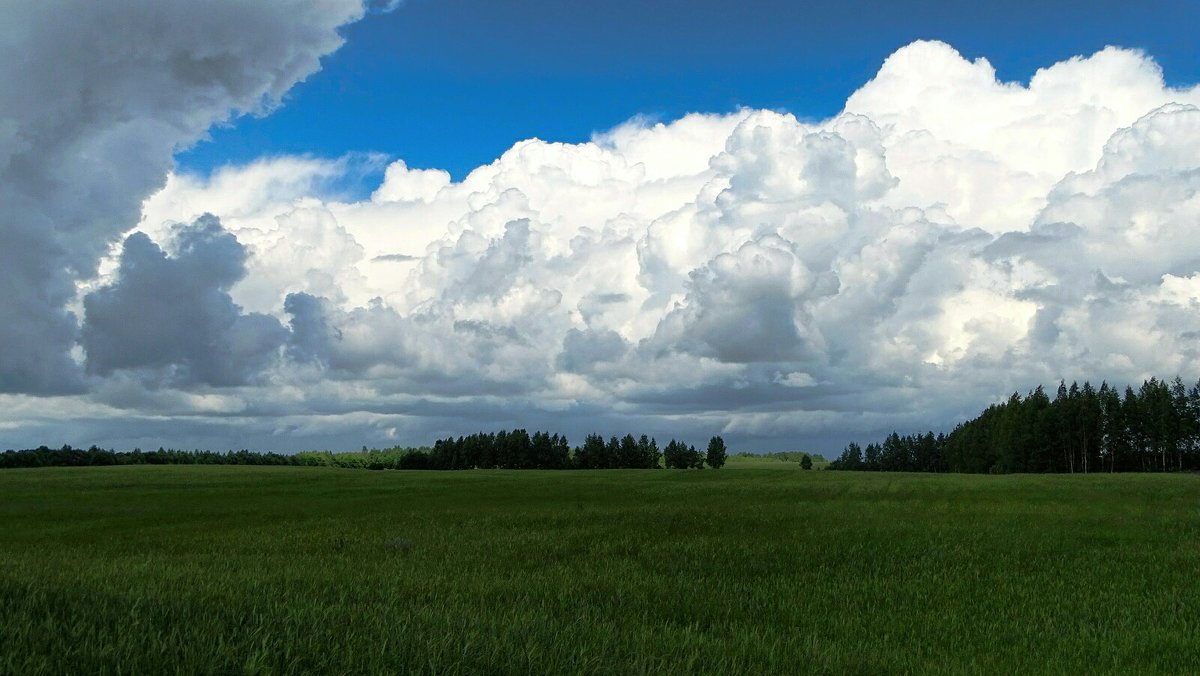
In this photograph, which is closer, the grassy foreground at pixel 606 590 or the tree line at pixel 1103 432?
the grassy foreground at pixel 606 590

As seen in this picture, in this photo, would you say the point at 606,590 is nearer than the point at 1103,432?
Yes

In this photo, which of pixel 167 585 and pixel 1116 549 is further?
pixel 1116 549

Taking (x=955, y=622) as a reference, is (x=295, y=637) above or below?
above

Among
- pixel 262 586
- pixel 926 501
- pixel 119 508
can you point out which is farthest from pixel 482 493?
pixel 262 586

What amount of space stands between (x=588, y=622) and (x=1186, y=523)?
1442 inches

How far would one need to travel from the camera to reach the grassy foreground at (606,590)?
855 centimetres

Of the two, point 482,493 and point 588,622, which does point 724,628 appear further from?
point 482,493

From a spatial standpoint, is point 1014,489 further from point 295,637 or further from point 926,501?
point 295,637

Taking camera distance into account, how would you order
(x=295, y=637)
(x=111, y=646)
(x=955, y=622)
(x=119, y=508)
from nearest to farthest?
(x=111, y=646) < (x=295, y=637) < (x=955, y=622) < (x=119, y=508)

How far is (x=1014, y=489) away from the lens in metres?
60.2

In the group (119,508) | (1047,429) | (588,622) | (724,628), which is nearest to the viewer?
(588,622)

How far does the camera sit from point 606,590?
55.4ft

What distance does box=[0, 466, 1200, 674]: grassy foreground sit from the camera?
28.1 ft

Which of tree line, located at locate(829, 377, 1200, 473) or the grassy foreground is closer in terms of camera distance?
the grassy foreground
